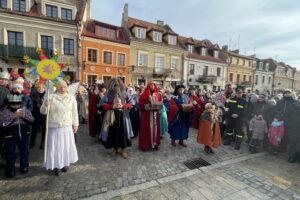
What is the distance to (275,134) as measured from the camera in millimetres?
4410

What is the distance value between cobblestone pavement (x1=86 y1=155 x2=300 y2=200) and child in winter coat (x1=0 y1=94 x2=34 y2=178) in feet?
6.22

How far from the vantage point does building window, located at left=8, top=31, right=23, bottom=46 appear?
1248 cm

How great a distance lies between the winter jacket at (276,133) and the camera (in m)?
4.32

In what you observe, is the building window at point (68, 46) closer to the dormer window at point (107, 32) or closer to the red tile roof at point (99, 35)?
the red tile roof at point (99, 35)

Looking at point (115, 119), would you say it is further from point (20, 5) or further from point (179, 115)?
point (20, 5)

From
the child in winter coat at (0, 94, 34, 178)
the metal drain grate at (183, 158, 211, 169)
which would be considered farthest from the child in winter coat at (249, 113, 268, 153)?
the child in winter coat at (0, 94, 34, 178)

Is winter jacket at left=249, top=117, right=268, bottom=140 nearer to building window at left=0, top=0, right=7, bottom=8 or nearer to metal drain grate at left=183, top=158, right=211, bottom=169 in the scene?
metal drain grate at left=183, top=158, right=211, bottom=169

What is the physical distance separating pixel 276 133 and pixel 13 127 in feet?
22.5

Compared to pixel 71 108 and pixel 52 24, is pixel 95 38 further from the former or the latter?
pixel 71 108

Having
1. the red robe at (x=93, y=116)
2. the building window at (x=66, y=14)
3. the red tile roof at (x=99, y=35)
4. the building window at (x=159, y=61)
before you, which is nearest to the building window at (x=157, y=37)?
the building window at (x=159, y=61)

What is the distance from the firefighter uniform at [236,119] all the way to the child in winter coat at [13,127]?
18.9 ft

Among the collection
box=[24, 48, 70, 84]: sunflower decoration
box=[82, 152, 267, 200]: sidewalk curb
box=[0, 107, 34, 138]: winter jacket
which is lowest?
box=[82, 152, 267, 200]: sidewalk curb

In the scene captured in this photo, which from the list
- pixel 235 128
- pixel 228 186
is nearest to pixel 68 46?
pixel 235 128

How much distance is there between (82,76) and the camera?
15.2 m
